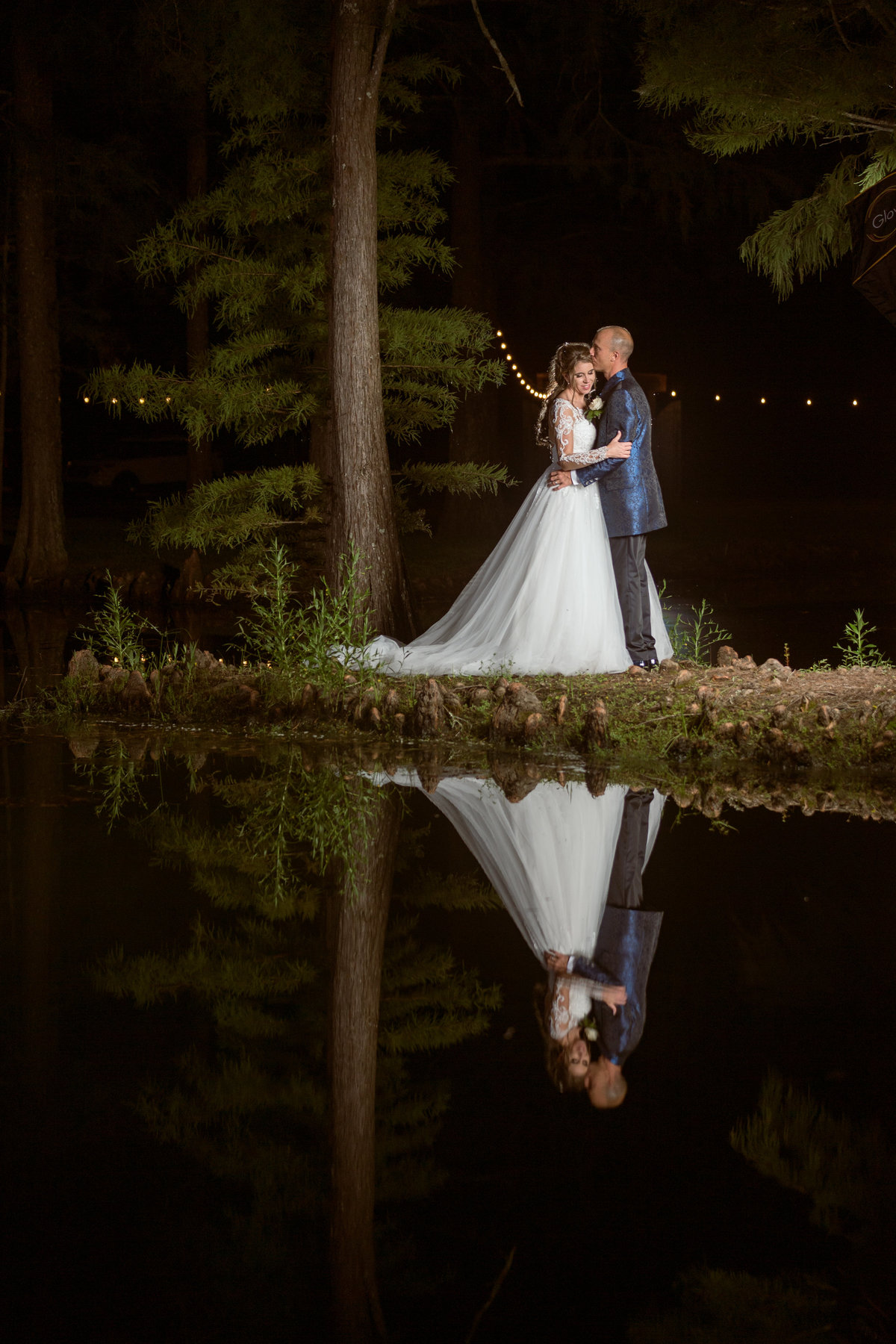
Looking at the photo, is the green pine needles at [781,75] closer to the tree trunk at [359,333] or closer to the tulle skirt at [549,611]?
the tree trunk at [359,333]

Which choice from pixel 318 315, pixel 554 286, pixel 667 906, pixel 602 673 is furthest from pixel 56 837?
pixel 554 286

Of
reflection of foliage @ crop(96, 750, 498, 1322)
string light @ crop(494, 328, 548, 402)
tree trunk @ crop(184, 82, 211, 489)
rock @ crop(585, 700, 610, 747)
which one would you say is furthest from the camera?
tree trunk @ crop(184, 82, 211, 489)

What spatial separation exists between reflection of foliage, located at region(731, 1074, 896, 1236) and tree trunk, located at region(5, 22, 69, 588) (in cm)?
1675

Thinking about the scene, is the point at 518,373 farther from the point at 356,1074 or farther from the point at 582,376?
the point at 356,1074

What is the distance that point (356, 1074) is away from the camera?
12.4 ft

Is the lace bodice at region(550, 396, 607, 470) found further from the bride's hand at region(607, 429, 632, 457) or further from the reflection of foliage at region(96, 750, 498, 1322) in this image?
the reflection of foliage at region(96, 750, 498, 1322)

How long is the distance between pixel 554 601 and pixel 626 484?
0.89 m

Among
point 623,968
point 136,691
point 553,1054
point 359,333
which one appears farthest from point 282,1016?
point 359,333

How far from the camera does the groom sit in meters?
9.25

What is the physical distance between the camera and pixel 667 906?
5074 millimetres

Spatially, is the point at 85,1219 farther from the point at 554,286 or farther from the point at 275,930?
the point at 554,286


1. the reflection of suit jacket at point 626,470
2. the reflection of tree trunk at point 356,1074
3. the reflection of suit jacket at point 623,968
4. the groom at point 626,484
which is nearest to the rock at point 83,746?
the reflection of tree trunk at point 356,1074

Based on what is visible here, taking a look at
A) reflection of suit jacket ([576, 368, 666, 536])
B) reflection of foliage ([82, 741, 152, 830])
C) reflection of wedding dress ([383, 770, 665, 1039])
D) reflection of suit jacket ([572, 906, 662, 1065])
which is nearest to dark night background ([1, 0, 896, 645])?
reflection of suit jacket ([576, 368, 666, 536])

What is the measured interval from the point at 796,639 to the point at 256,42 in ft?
22.6
